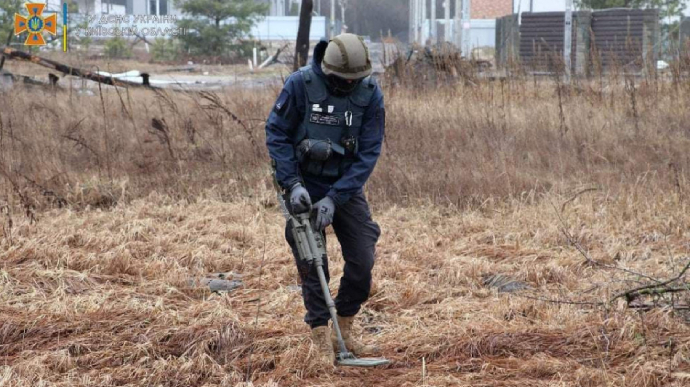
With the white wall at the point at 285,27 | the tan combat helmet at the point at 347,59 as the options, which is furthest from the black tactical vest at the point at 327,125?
the white wall at the point at 285,27

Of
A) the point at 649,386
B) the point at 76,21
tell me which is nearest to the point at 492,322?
the point at 649,386

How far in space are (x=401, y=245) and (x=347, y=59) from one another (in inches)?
118

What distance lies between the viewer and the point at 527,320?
16.7ft

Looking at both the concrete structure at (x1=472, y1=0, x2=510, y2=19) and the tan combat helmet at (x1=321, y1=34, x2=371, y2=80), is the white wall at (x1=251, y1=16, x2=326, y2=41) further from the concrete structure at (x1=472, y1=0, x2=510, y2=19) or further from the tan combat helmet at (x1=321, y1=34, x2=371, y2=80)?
the tan combat helmet at (x1=321, y1=34, x2=371, y2=80)

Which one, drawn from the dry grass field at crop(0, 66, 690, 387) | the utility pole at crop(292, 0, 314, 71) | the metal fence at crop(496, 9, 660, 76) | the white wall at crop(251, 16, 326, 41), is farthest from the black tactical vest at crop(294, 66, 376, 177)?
the white wall at crop(251, 16, 326, 41)

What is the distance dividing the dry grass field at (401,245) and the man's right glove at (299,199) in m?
0.76

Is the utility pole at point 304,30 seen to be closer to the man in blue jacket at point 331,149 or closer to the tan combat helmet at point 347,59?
the man in blue jacket at point 331,149

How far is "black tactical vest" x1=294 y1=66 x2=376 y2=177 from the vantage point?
170 inches

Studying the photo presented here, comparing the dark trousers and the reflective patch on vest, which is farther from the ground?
the reflective patch on vest

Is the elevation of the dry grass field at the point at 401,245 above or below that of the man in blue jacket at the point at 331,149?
below

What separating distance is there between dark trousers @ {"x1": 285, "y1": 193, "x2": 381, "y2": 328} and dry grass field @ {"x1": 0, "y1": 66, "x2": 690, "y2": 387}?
9.1 inches

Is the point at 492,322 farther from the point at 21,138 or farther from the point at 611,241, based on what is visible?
the point at 21,138

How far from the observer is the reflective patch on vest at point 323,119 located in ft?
14.2

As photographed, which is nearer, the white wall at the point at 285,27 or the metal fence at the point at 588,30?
the metal fence at the point at 588,30
